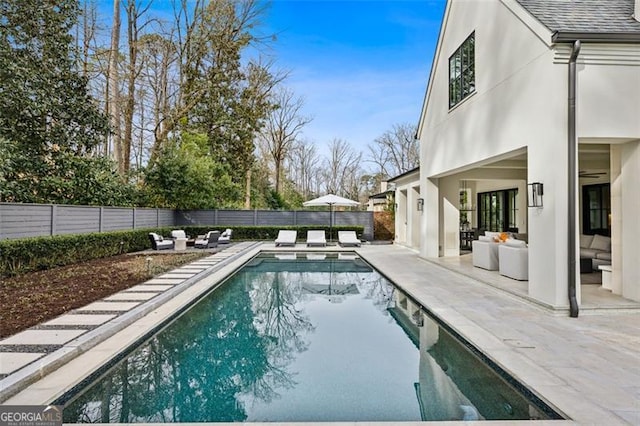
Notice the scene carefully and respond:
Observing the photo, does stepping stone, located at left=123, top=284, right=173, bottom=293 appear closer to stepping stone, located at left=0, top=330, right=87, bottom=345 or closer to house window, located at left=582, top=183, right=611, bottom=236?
stepping stone, located at left=0, top=330, right=87, bottom=345

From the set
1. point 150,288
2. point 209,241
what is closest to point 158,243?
point 209,241

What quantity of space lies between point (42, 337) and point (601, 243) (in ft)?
40.1

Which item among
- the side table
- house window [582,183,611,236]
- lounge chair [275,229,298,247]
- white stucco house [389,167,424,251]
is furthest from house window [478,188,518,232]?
the side table

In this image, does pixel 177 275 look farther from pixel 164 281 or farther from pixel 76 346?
pixel 76 346

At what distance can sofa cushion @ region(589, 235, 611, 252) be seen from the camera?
31.2 ft

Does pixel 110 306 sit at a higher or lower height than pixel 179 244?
lower

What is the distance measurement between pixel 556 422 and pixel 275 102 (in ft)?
95.4

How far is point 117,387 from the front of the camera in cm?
364

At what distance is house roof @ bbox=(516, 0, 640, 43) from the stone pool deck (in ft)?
14.2

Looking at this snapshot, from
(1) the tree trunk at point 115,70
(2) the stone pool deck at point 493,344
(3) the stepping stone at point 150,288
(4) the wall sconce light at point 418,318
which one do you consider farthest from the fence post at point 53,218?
(4) the wall sconce light at point 418,318

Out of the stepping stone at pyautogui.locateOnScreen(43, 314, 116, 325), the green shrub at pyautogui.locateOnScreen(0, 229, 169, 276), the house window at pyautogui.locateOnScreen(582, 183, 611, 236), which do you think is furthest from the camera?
the house window at pyautogui.locateOnScreen(582, 183, 611, 236)

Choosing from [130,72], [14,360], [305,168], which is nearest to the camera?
[14,360]

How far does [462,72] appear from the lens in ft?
30.9

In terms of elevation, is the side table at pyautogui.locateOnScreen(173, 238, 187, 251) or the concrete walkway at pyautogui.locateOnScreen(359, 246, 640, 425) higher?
the side table at pyautogui.locateOnScreen(173, 238, 187, 251)
